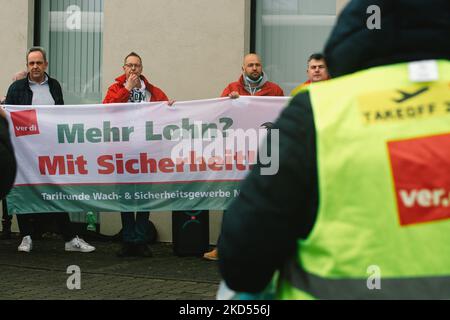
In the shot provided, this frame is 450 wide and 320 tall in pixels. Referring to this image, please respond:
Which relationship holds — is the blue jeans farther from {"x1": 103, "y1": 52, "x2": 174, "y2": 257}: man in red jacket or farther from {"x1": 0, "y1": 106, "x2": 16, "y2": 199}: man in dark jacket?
{"x1": 0, "y1": 106, "x2": 16, "y2": 199}: man in dark jacket

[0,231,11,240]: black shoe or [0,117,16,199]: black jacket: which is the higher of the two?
[0,117,16,199]: black jacket

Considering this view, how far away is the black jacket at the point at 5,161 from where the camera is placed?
102 inches

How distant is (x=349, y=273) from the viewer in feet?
6.22

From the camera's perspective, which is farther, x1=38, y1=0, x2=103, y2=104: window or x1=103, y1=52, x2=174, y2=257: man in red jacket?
x1=38, y1=0, x2=103, y2=104: window

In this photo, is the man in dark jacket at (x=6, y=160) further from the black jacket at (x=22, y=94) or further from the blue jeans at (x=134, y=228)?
the black jacket at (x=22, y=94)

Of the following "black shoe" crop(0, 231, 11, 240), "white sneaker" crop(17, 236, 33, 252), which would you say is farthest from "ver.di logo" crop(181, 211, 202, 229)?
"black shoe" crop(0, 231, 11, 240)

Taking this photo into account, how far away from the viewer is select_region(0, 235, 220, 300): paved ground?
6715 millimetres

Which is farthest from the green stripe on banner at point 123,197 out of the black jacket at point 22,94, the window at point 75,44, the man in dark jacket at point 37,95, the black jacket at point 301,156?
the black jacket at point 301,156

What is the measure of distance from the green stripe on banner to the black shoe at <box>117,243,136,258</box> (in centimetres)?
45

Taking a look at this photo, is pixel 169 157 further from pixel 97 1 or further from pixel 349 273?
pixel 349 273

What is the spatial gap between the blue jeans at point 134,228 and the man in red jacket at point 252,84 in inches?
67.5

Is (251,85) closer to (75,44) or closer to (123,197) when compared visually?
(123,197)
